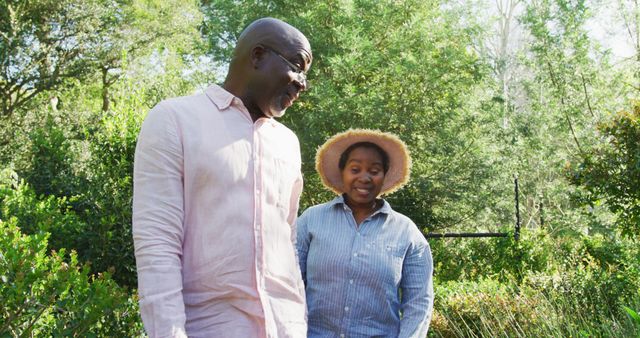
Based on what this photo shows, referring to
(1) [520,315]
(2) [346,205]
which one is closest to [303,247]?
(2) [346,205]

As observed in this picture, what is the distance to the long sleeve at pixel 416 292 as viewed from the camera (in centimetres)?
306

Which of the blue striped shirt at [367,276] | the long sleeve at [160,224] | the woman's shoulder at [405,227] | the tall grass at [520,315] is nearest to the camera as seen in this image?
the long sleeve at [160,224]

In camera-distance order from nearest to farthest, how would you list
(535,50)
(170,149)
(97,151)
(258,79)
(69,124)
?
1. (170,149)
2. (258,79)
3. (97,151)
4. (535,50)
5. (69,124)

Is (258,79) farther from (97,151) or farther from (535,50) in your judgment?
(535,50)

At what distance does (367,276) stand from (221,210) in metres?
1.24

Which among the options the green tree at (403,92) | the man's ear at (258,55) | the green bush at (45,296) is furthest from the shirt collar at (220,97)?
the green tree at (403,92)

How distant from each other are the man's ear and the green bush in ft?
6.41

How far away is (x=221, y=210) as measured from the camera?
6.59 feet

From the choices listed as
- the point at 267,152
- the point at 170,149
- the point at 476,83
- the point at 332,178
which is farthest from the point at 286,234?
the point at 476,83

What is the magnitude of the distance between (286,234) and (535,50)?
58.4ft

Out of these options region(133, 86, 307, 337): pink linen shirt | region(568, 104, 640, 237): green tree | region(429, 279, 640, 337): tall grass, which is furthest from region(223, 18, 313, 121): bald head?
region(568, 104, 640, 237): green tree

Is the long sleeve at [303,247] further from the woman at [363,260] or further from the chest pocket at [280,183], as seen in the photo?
the chest pocket at [280,183]

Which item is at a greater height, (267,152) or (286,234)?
(267,152)

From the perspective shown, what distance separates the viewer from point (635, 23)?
72.3 ft
